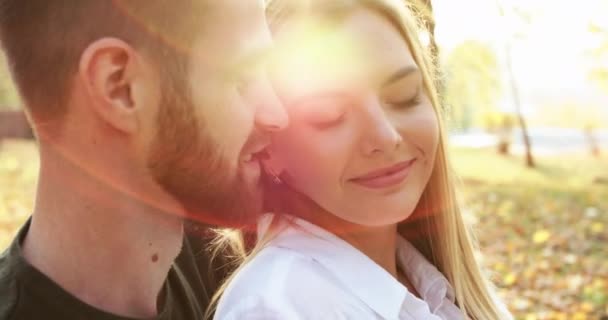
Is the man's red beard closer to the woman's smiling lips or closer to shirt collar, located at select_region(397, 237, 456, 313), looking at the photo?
the woman's smiling lips

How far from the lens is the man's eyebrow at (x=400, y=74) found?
6.59ft

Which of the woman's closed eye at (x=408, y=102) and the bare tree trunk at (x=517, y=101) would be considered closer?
the woman's closed eye at (x=408, y=102)

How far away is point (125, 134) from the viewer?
187 cm

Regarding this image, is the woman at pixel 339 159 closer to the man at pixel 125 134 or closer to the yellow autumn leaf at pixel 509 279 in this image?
the man at pixel 125 134

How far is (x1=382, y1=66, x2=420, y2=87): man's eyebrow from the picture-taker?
6.59 feet

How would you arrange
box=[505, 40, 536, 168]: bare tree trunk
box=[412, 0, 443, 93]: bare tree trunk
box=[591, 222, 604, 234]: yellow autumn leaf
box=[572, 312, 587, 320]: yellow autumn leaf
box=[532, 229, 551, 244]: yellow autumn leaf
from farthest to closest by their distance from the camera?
box=[505, 40, 536, 168]: bare tree trunk < box=[591, 222, 604, 234]: yellow autumn leaf < box=[532, 229, 551, 244]: yellow autumn leaf < box=[572, 312, 587, 320]: yellow autumn leaf < box=[412, 0, 443, 93]: bare tree trunk

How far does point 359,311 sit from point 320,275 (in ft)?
Result: 0.49

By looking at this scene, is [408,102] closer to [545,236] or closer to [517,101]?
[545,236]

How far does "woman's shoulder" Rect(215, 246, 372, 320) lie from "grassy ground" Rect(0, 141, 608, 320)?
2.05 meters

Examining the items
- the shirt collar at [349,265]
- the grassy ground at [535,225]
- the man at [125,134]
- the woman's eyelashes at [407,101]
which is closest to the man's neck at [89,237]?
the man at [125,134]

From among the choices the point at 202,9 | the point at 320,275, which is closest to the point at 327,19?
the point at 202,9

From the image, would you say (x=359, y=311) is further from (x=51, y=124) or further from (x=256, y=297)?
(x=51, y=124)

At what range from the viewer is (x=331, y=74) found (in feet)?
6.38

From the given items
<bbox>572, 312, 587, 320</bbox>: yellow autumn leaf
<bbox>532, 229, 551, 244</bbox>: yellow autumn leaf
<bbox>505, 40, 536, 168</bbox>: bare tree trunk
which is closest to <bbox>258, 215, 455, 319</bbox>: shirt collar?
<bbox>572, 312, 587, 320</bbox>: yellow autumn leaf
